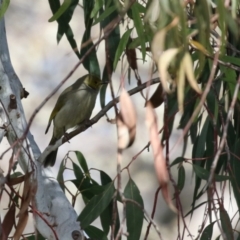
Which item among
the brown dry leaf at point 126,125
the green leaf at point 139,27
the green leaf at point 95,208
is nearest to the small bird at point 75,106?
the green leaf at point 95,208

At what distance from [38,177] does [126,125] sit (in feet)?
2.87

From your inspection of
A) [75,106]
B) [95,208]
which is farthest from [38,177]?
[75,106]

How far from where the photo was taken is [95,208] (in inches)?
55.2

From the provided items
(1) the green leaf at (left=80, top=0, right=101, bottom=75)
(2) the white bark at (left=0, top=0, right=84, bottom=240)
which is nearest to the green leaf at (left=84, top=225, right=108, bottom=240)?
(2) the white bark at (left=0, top=0, right=84, bottom=240)

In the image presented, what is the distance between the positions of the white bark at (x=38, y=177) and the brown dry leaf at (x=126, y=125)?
2.35 feet

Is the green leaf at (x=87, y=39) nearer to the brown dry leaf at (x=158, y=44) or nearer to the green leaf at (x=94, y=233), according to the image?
the green leaf at (x=94, y=233)

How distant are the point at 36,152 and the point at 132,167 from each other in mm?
1554

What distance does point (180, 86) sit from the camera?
2.20ft

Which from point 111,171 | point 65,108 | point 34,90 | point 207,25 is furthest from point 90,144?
point 207,25

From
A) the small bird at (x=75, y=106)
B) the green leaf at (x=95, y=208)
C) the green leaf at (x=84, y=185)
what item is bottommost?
the green leaf at (x=95, y=208)

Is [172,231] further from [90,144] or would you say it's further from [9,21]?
[9,21]

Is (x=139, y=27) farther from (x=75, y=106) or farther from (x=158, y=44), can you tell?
(x=75, y=106)

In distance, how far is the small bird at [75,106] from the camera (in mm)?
2338

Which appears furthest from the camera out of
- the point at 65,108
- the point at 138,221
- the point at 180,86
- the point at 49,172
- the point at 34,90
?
the point at 34,90
